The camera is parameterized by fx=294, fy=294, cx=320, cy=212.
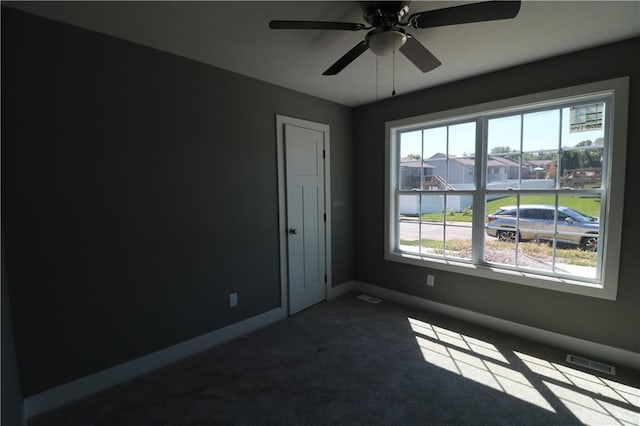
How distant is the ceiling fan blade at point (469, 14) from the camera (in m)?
1.32

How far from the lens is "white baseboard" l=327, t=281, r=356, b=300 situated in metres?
3.73

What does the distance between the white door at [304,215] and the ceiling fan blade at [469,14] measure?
183 centimetres

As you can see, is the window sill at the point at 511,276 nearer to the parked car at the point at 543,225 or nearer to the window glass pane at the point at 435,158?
the parked car at the point at 543,225

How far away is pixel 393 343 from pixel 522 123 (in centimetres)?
232

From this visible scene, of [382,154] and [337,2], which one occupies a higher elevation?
[337,2]

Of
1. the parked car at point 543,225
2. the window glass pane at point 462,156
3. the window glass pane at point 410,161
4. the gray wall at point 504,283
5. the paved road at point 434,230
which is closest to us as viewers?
the gray wall at point 504,283

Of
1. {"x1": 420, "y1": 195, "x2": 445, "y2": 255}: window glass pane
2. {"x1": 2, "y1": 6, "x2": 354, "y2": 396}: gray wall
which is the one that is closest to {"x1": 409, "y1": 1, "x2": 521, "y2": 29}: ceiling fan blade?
{"x1": 2, "y1": 6, "x2": 354, "y2": 396}: gray wall

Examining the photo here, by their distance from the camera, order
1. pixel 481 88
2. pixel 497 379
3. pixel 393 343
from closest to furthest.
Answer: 1. pixel 497 379
2. pixel 393 343
3. pixel 481 88

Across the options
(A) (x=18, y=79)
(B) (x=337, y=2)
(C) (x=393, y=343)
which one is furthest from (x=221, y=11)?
(C) (x=393, y=343)

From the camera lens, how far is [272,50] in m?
2.25

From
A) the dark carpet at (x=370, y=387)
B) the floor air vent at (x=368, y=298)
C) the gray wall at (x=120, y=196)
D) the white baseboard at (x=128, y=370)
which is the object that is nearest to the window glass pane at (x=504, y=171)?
the dark carpet at (x=370, y=387)

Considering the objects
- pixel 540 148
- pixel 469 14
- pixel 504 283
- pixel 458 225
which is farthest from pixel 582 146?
pixel 469 14

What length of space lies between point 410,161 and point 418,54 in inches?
70.4

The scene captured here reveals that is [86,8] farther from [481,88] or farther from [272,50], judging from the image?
[481,88]
